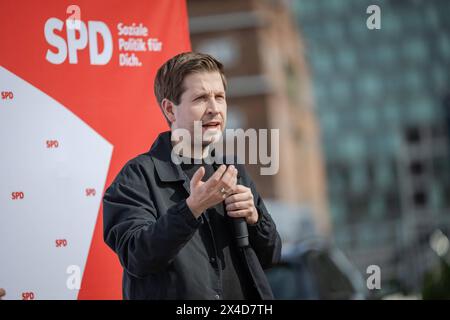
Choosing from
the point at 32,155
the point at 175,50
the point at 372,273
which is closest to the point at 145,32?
the point at 175,50

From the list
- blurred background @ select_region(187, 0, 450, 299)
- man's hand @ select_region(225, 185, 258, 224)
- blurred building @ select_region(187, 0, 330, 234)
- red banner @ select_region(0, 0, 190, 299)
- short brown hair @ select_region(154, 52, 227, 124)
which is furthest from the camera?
blurred background @ select_region(187, 0, 450, 299)

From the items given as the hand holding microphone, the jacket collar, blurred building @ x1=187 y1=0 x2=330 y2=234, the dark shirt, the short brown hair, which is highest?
blurred building @ x1=187 y1=0 x2=330 y2=234

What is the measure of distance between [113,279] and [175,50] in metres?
1.17

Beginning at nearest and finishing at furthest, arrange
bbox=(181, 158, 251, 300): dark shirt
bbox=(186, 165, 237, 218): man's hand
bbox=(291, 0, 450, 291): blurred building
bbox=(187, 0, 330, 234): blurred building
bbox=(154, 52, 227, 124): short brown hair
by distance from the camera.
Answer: bbox=(186, 165, 237, 218): man's hand
bbox=(181, 158, 251, 300): dark shirt
bbox=(154, 52, 227, 124): short brown hair
bbox=(187, 0, 330, 234): blurred building
bbox=(291, 0, 450, 291): blurred building

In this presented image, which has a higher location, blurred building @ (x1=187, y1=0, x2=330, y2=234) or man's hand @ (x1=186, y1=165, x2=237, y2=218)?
blurred building @ (x1=187, y1=0, x2=330, y2=234)

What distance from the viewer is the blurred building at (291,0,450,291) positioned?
104250 millimetres

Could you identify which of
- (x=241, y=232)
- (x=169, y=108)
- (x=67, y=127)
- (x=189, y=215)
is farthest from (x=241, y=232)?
(x=67, y=127)

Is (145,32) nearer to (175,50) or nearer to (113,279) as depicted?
(175,50)

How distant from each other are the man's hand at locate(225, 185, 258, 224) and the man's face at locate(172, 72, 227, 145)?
0.27 metres

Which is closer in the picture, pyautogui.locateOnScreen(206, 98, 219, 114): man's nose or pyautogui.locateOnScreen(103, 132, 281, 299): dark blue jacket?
pyautogui.locateOnScreen(103, 132, 281, 299): dark blue jacket

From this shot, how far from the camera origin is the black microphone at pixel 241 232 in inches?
113

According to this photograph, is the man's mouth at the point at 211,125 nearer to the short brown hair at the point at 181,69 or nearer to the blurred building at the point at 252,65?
the short brown hair at the point at 181,69

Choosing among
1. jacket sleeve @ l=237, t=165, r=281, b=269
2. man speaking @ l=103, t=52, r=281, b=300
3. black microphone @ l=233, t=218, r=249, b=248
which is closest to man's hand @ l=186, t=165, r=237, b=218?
man speaking @ l=103, t=52, r=281, b=300

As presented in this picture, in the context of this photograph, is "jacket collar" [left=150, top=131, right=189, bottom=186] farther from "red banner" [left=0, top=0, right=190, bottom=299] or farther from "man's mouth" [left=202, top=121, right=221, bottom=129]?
"red banner" [left=0, top=0, right=190, bottom=299]
